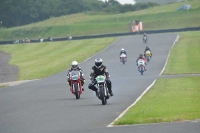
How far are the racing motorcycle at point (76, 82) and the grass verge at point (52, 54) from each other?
847 inches

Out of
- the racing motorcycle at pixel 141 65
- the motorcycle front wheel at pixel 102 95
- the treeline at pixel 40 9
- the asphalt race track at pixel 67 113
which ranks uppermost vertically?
the treeline at pixel 40 9

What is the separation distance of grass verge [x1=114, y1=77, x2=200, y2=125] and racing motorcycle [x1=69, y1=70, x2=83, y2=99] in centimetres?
238

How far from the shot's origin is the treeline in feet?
425

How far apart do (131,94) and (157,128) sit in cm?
1067

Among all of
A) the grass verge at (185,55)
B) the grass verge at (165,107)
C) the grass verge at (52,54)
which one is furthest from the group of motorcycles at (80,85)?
the grass verge at (52,54)

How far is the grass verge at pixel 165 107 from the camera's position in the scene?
578 inches

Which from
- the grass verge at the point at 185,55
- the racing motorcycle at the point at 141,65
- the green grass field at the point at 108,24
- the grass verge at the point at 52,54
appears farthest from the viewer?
the green grass field at the point at 108,24

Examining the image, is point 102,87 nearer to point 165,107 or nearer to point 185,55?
point 165,107

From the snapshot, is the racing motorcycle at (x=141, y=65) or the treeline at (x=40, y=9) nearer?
the racing motorcycle at (x=141, y=65)

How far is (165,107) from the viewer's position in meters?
17.3

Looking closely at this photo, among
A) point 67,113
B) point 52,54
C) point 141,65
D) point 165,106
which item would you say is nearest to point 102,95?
point 67,113

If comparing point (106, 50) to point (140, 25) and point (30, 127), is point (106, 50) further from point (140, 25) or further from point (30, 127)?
point (30, 127)

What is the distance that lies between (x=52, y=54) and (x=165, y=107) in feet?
167

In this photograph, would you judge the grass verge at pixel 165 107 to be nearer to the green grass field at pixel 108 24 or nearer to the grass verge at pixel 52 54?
the grass verge at pixel 52 54
